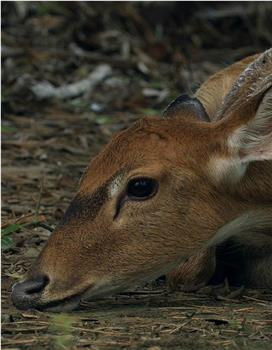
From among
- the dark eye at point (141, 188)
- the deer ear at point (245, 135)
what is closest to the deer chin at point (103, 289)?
the dark eye at point (141, 188)

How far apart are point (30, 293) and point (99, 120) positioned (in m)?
5.90

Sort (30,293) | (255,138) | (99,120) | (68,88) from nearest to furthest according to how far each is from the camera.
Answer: (30,293) → (255,138) → (99,120) → (68,88)

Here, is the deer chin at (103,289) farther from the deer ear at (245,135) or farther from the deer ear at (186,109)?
the deer ear at (186,109)

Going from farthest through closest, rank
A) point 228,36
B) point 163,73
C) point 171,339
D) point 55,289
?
point 228,36 → point 163,73 → point 55,289 → point 171,339

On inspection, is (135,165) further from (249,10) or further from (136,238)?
(249,10)

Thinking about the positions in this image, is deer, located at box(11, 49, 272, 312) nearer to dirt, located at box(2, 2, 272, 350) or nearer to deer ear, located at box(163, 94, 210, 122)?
dirt, located at box(2, 2, 272, 350)

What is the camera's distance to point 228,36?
1548 centimetres

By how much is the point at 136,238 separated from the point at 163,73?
7635 mm

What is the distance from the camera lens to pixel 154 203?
655cm

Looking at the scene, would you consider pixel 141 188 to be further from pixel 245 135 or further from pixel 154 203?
pixel 245 135

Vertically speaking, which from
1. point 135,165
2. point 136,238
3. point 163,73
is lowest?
point 163,73

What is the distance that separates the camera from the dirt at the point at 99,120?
6090mm

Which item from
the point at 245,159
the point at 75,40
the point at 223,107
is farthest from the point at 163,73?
the point at 245,159

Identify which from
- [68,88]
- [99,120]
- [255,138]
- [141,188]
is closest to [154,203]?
[141,188]
